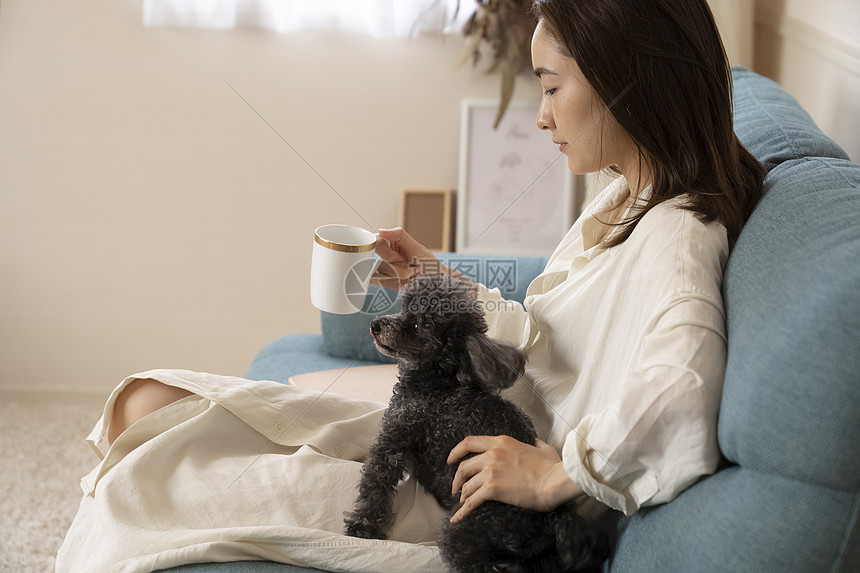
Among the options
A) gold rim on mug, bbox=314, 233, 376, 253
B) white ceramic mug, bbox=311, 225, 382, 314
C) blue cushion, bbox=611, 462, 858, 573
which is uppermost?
gold rim on mug, bbox=314, 233, 376, 253

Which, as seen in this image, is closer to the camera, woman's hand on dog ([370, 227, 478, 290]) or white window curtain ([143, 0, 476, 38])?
woman's hand on dog ([370, 227, 478, 290])

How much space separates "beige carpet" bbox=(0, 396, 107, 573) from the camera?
1.83 metres

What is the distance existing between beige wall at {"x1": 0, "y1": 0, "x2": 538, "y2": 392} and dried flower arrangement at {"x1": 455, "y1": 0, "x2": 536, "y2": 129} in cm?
8

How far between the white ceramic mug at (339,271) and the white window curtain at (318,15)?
161 centimetres

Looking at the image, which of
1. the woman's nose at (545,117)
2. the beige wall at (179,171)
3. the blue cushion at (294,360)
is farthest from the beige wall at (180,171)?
the woman's nose at (545,117)

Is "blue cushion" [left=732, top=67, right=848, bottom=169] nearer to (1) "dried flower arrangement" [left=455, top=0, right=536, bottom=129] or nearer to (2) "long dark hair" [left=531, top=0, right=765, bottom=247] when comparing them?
(2) "long dark hair" [left=531, top=0, right=765, bottom=247]

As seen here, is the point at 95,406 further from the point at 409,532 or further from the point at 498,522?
the point at 498,522

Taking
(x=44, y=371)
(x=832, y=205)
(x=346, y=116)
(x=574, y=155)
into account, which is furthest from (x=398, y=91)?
(x=832, y=205)

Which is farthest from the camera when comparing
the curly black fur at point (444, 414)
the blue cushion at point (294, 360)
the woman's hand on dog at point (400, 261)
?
the blue cushion at point (294, 360)

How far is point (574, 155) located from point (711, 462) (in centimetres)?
57

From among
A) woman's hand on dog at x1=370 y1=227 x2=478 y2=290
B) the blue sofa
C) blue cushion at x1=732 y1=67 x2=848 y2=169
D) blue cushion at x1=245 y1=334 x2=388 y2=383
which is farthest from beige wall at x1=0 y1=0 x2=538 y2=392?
the blue sofa

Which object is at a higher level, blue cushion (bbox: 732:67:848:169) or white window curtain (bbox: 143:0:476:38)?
white window curtain (bbox: 143:0:476:38)

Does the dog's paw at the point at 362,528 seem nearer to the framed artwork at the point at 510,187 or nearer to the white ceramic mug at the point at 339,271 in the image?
the white ceramic mug at the point at 339,271

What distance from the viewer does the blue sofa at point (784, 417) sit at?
0.65 metres
